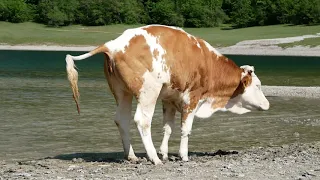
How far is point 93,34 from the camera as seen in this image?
345 feet

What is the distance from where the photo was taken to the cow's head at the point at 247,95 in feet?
41.7

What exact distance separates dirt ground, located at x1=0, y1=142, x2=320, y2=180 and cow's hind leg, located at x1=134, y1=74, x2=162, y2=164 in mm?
451

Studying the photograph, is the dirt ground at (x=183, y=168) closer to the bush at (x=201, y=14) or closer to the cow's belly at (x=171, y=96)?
the cow's belly at (x=171, y=96)

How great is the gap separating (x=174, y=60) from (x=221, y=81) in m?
1.62

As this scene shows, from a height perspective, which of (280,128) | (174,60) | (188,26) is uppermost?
(174,60)

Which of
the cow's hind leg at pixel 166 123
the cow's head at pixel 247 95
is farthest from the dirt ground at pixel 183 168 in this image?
the cow's head at pixel 247 95

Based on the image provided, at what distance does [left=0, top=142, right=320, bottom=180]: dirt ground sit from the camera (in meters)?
9.21

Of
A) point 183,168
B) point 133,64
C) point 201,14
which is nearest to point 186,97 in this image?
point 133,64

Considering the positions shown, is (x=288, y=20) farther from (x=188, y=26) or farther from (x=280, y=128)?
(x=280, y=128)

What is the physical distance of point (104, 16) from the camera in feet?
420

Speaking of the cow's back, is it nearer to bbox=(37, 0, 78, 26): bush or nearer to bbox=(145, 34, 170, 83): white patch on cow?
bbox=(145, 34, 170, 83): white patch on cow

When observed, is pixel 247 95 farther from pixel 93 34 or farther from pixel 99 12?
pixel 99 12

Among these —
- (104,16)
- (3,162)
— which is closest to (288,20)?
(104,16)

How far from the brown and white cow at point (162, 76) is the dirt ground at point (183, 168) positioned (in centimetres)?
75
